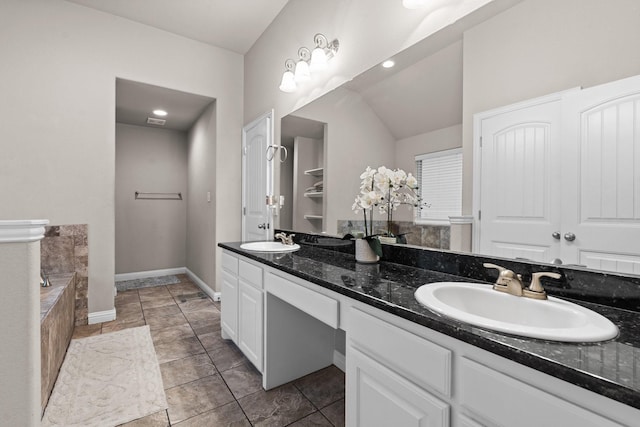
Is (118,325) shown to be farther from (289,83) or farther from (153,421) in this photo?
(289,83)

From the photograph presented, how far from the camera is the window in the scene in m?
1.30

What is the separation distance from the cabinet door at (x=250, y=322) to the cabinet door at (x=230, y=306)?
0.08 metres

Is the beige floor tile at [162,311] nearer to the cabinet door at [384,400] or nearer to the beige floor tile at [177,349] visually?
the beige floor tile at [177,349]

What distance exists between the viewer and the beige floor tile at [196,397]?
5.28 feet

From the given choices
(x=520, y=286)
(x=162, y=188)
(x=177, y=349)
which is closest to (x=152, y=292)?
(x=162, y=188)

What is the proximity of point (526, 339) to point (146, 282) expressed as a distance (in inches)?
183

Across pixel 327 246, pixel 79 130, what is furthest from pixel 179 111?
pixel 327 246

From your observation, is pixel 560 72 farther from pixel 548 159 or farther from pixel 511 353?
pixel 511 353

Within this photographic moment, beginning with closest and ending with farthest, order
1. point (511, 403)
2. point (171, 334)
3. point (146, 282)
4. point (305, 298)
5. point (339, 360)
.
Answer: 1. point (511, 403)
2. point (305, 298)
3. point (339, 360)
4. point (171, 334)
5. point (146, 282)

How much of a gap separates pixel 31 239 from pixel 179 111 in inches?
134

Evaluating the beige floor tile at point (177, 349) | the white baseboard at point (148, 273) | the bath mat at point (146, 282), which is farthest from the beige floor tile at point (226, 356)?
the white baseboard at point (148, 273)

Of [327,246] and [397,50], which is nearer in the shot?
[397,50]

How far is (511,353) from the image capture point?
0.65 meters

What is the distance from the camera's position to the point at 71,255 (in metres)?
2.76
